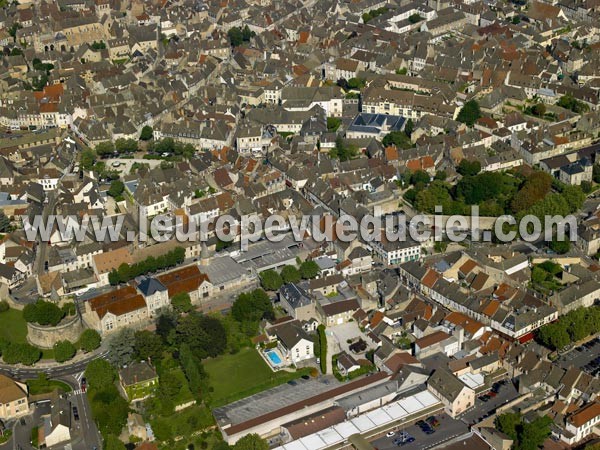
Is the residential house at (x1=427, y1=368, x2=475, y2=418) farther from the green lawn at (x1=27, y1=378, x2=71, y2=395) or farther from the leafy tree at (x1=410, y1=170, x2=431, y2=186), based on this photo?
the leafy tree at (x1=410, y1=170, x2=431, y2=186)

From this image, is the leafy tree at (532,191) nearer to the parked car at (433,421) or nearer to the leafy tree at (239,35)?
the parked car at (433,421)

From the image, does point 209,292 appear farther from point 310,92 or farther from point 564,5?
point 564,5

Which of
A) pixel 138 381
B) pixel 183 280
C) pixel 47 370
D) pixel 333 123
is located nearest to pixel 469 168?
pixel 333 123

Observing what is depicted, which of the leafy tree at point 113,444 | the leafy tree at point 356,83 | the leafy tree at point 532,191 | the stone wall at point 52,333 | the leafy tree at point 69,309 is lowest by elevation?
the leafy tree at point 113,444

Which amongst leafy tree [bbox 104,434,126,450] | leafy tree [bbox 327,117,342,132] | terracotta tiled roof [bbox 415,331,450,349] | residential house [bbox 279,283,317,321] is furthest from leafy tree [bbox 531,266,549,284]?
leafy tree [bbox 104,434,126,450]

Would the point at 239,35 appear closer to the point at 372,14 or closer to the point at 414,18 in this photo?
the point at 372,14

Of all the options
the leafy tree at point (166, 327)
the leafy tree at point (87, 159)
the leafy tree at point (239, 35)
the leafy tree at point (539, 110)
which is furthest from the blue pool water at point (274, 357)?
the leafy tree at point (239, 35)

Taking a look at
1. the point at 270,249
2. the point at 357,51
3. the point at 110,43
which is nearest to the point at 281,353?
the point at 270,249
